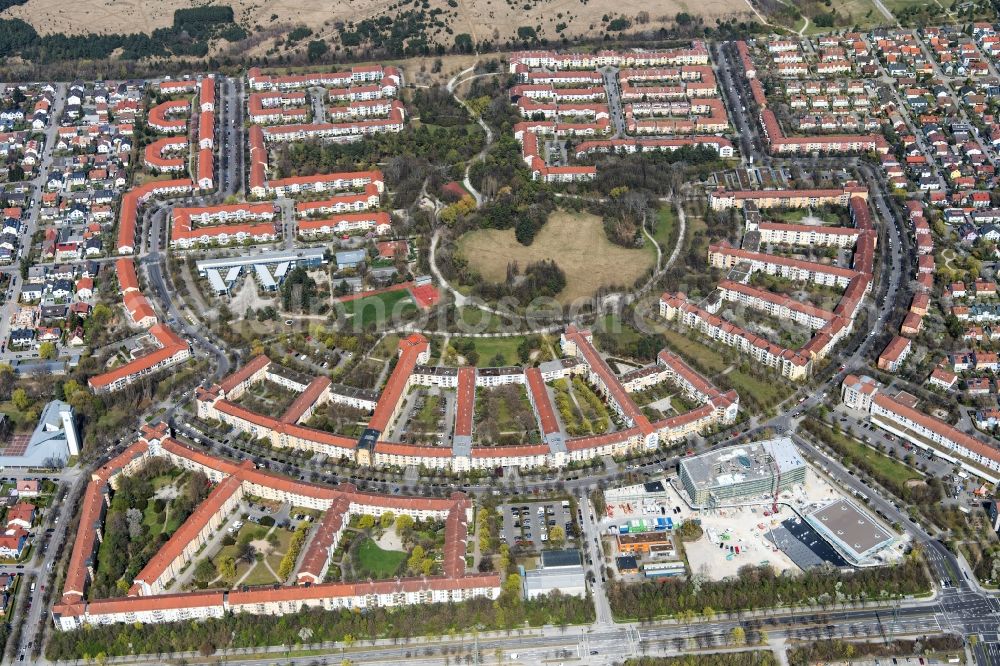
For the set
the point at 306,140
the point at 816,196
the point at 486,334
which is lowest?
the point at 486,334

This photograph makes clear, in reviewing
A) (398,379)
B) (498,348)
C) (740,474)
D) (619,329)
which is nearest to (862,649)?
(740,474)

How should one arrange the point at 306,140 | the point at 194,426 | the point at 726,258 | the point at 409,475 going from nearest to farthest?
the point at 409,475, the point at 194,426, the point at 726,258, the point at 306,140

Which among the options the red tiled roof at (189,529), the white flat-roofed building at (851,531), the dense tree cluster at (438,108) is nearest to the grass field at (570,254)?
the dense tree cluster at (438,108)

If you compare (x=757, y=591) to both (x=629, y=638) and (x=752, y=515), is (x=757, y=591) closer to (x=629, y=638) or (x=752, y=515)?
(x=752, y=515)

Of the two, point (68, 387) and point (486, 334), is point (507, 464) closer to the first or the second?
point (486, 334)

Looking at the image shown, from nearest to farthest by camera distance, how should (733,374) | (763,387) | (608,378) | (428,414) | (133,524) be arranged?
(133,524), (428,414), (608,378), (763,387), (733,374)

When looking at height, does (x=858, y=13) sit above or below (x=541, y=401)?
above

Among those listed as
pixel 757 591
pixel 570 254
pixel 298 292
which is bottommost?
pixel 757 591

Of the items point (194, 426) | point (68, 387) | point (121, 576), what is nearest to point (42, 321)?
point (68, 387)
